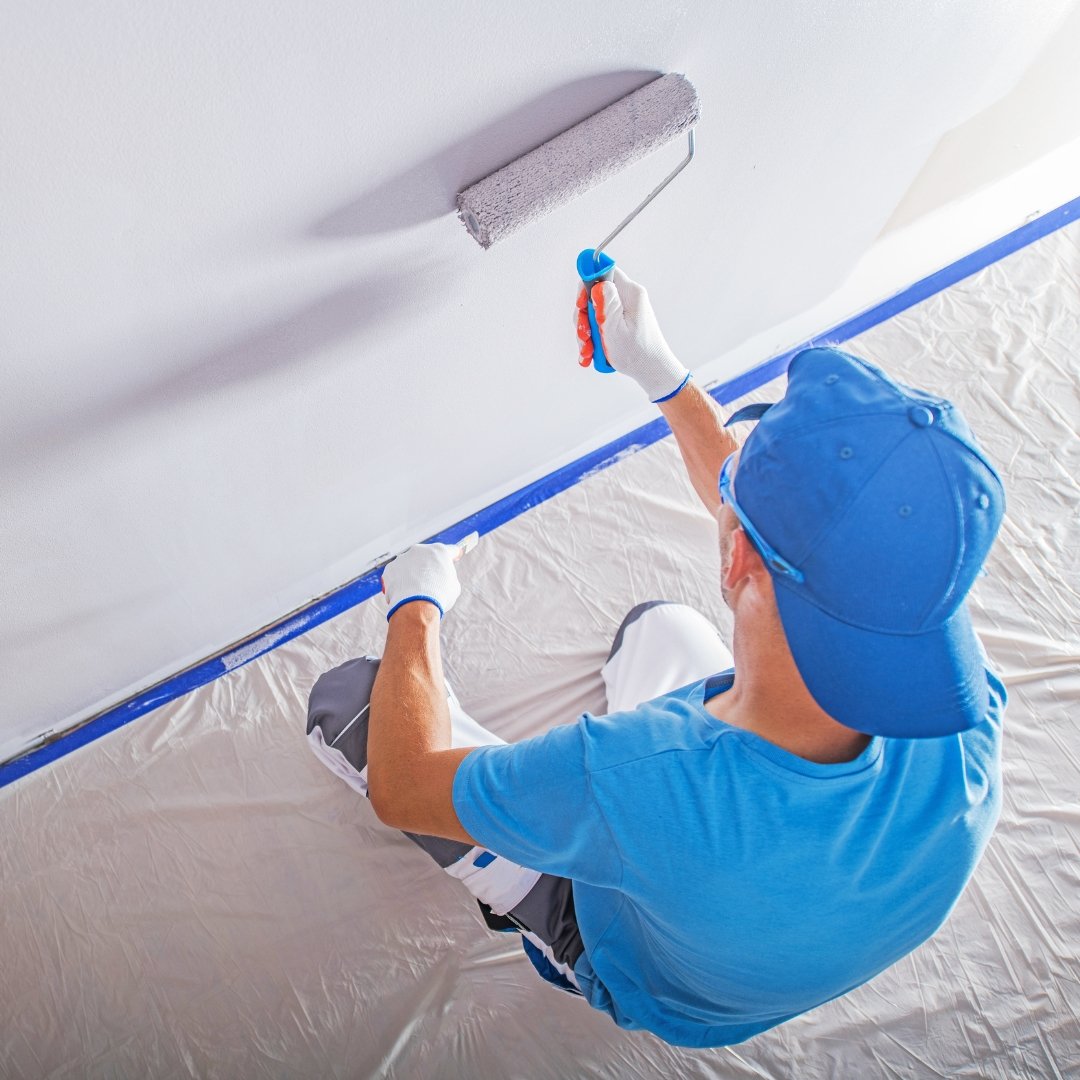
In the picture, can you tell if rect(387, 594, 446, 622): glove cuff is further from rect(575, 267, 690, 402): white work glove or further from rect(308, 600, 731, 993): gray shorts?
rect(575, 267, 690, 402): white work glove

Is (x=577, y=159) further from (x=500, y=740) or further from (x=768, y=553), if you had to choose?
(x=500, y=740)

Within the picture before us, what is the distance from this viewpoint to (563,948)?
1048mm

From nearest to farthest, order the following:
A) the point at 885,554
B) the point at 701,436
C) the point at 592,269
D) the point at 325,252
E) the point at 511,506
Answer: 1. the point at 885,554
2. the point at 325,252
3. the point at 592,269
4. the point at 701,436
5. the point at 511,506

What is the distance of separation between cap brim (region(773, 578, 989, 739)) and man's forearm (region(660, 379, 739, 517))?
0.48 metres

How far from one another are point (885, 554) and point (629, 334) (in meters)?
0.52

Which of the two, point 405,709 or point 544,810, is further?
point 405,709

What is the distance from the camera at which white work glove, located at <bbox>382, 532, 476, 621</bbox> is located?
3.68ft

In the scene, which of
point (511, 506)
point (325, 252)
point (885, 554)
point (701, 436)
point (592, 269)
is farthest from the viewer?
point (511, 506)

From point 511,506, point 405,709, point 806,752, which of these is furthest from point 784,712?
point 511,506

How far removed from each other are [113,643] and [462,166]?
87 cm

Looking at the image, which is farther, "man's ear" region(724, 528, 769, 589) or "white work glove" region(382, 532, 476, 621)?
"white work glove" region(382, 532, 476, 621)

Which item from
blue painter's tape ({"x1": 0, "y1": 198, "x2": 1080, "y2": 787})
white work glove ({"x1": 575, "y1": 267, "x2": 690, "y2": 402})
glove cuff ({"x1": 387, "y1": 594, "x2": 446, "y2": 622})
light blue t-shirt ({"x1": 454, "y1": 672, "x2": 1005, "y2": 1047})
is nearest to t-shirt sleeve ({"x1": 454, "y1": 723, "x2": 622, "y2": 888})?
light blue t-shirt ({"x1": 454, "y1": 672, "x2": 1005, "y2": 1047})

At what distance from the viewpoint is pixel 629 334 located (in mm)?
1128

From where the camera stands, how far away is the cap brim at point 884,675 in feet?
2.36
